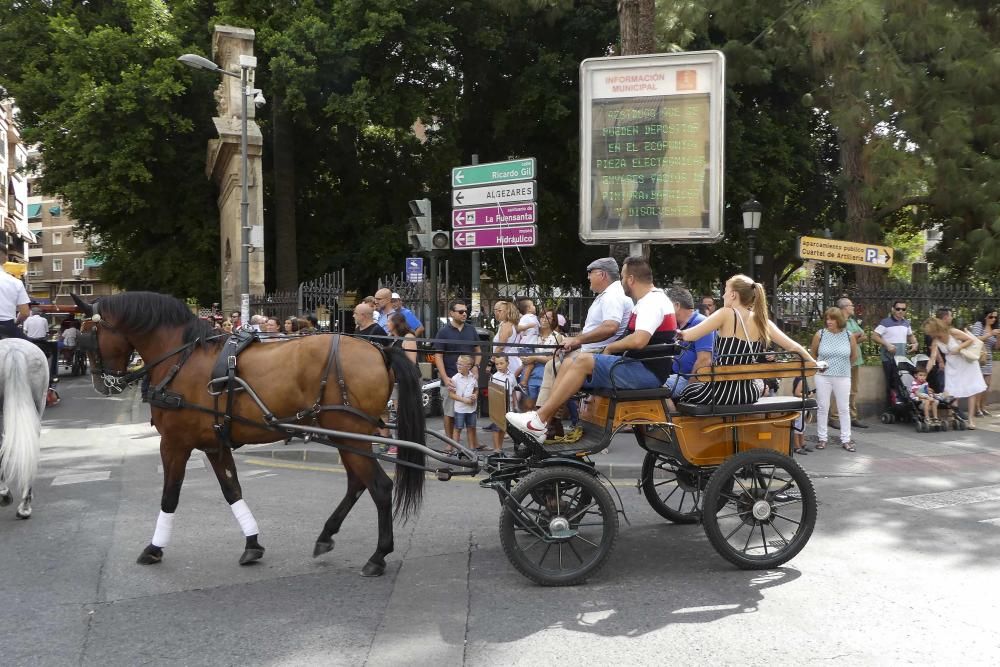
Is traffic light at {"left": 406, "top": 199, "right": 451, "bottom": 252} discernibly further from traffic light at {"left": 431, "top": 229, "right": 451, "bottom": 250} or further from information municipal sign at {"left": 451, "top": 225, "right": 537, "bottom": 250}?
information municipal sign at {"left": 451, "top": 225, "right": 537, "bottom": 250}

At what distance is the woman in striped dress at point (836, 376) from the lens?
1050 cm

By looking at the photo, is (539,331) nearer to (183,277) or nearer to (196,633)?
(196,633)

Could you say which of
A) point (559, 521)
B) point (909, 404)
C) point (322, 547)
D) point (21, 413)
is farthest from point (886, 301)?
point (21, 413)

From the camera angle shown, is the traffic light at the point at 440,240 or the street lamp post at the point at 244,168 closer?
the traffic light at the point at 440,240

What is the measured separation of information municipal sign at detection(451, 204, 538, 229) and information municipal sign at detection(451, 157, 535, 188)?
372 millimetres

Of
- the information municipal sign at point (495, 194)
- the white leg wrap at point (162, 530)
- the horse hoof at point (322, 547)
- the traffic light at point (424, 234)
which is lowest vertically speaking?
the horse hoof at point (322, 547)

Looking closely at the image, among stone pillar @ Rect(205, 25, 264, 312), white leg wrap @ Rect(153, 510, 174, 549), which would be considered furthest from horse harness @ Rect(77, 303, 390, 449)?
stone pillar @ Rect(205, 25, 264, 312)

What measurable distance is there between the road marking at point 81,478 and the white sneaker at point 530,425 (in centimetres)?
521

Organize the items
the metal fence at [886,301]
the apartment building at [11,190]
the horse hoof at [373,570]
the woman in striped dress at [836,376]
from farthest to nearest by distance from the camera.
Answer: the apartment building at [11,190], the metal fence at [886,301], the woman in striped dress at [836,376], the horse hoof at [373,570]

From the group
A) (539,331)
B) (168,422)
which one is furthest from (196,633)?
(539,331)

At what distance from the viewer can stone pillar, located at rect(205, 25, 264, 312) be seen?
64.3 ft

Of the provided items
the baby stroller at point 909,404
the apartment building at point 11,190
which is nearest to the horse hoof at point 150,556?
the baby stroller at point 909,404

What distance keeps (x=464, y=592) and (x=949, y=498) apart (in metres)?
5.08

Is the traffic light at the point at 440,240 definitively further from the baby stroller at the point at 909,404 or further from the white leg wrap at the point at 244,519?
the white leg wrap at the point at 244,519
